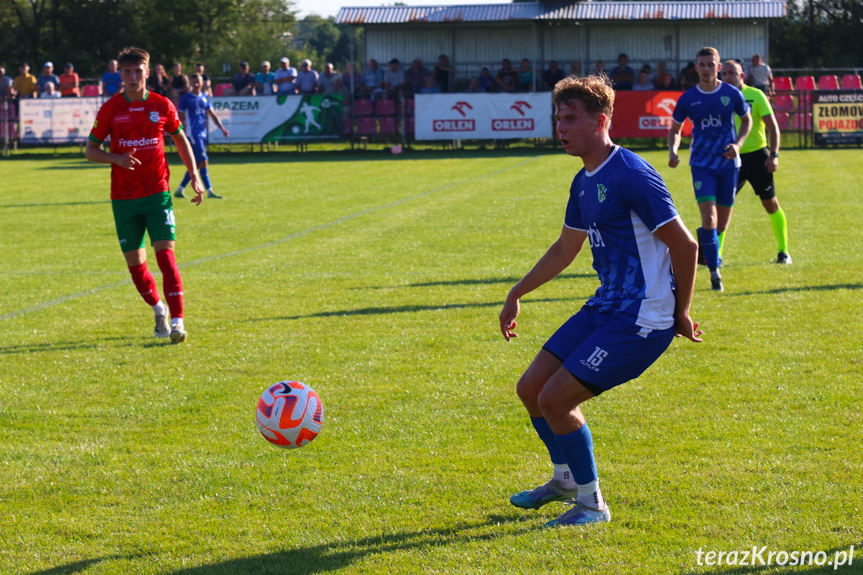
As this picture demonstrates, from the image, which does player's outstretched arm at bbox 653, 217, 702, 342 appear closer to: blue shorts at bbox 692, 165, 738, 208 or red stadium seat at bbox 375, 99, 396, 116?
blue shorts at bbox 692, 165, 738, 208

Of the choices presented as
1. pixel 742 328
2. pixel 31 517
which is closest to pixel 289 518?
pixel 31 517

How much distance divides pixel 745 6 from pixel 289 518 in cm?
3290

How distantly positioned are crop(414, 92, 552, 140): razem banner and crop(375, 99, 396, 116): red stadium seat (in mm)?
1196

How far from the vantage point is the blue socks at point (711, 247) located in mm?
9195

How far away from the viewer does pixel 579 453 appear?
13.4 feet

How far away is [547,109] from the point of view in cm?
2725

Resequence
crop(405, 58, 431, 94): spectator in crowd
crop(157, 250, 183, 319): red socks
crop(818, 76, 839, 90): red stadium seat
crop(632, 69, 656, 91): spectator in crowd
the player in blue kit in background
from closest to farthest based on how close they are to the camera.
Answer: crop(157, 250, 183, 319): red socks < the player in blue kit in background < crop(632, 69, 656, 91): spectator in crowd < crop(405, 58, 431, 94): spectator in crowd < crop(818, 76, 839, 90): red stadium seat

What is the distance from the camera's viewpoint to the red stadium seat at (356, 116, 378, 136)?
1129 inches

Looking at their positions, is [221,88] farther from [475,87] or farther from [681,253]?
[681,253]

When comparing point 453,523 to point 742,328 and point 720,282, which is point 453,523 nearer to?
point 742,328

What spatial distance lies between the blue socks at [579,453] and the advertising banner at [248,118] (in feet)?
82.3

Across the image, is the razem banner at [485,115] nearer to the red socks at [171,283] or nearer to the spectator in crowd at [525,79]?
the spectator in crowd at [525,79]

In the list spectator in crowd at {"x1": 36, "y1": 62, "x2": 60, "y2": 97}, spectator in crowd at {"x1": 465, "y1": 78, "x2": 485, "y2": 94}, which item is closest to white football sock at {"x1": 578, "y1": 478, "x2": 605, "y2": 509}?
spectator in crowd at {"x1": 465, "y1": 78, "x2": 485, "y2": 94}

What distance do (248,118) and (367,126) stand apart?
352cm
